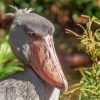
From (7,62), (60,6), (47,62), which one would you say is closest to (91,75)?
(47,62)

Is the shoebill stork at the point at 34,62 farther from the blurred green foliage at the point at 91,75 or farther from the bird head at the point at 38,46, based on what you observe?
the blurred green foliage at the point at 91,75

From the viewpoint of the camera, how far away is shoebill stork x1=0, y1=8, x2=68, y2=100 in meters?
3.43

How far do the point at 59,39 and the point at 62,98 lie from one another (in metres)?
2.96

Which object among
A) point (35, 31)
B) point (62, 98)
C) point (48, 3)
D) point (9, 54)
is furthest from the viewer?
point (48, 3)

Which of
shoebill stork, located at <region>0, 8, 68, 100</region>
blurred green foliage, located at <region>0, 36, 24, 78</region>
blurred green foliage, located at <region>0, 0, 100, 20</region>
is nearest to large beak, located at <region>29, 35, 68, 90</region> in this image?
shoebill stork, located at <region>0, 8, 68, 100</region>

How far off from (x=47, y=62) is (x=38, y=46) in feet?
0.33

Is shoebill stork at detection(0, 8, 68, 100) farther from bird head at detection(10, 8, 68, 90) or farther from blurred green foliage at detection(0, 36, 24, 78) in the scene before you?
blurred green foliage at detection(0, 36, 24, 78)

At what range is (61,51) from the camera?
22.0 ft

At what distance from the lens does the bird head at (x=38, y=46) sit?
342 cm

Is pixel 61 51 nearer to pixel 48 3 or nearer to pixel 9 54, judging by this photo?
pixel 48 3

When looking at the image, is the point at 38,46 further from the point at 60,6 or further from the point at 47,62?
the point at 60,6

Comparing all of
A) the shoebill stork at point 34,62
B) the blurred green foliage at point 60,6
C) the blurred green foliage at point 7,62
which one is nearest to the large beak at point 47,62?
the shoebill stork at point 34,62

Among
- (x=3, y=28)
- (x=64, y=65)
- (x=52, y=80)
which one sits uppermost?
(x=52, y=80)

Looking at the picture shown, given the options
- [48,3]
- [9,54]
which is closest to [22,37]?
[9,54]
